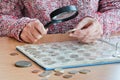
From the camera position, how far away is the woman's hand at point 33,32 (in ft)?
3.10

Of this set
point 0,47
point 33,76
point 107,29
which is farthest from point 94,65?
point 107,29

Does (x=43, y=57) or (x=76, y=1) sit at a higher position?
(x=76, y=1)

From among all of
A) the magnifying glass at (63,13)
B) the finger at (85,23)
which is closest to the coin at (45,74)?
the magnifying glass at (63,13)

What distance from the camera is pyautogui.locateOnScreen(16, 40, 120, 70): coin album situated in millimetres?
728

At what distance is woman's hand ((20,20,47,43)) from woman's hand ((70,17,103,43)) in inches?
4.1

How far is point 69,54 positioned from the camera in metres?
0.80

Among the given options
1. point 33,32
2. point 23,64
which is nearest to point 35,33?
point 33,32

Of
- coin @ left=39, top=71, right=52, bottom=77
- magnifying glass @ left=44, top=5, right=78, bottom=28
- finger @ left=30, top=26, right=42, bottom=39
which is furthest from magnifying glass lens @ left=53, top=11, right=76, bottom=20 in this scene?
coin @ left=39, top=71, right=52, bottom=77

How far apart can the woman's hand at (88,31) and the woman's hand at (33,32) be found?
10 cm

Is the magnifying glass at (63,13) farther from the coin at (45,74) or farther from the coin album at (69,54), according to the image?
the coin at (45,74)

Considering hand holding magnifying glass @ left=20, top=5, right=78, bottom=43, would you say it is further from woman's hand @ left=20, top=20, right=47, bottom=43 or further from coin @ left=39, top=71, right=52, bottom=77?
coin @ left=39, top=71, right=52, bottom=77

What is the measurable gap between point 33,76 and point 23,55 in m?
0.17

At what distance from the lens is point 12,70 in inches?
27.1

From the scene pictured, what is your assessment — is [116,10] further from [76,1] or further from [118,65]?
[118,65]
